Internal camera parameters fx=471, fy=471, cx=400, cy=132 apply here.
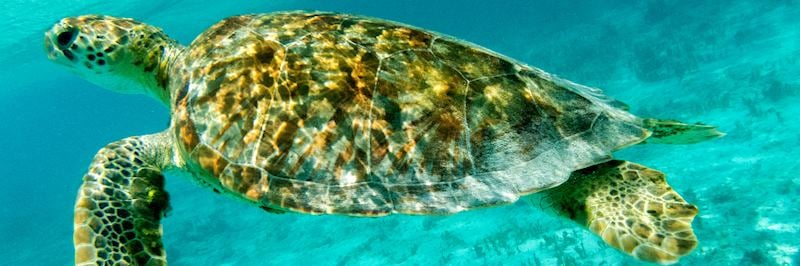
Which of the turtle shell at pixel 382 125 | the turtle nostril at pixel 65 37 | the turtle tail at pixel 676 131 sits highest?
the turtle tail at pixel 676 131

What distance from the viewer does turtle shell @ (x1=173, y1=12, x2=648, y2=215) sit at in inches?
Result: 117

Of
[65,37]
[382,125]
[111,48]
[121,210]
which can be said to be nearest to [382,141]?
[382,125]

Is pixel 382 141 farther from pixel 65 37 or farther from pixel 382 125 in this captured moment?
pixel 65 37

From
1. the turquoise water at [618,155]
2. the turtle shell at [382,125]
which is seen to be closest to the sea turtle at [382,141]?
the turtle shell at [382,125]

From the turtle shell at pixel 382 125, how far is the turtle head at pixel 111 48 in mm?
1203

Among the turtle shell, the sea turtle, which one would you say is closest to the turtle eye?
the sea turtle

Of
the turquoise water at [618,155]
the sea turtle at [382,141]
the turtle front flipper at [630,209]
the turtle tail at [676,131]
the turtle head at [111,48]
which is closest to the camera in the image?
the turtle front flipper at [630,209]

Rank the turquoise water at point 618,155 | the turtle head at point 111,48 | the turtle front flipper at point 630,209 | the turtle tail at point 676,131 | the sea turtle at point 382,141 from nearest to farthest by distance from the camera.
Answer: the turtle front flipper at point 630,209 < the sea turtle at point 382,141 < the turtle tail at point 676,131 < the turtle head at point 111,48 < the turquoise water at point 618,155

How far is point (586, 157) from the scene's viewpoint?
303cm

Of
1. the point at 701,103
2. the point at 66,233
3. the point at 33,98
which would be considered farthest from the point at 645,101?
the point at 33,98

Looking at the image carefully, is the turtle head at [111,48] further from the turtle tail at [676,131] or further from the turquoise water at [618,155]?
the turquoise water at [618,155]

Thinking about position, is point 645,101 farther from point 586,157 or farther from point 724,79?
point 586,157

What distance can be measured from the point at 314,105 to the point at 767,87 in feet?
54.7

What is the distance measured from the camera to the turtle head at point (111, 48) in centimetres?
433
